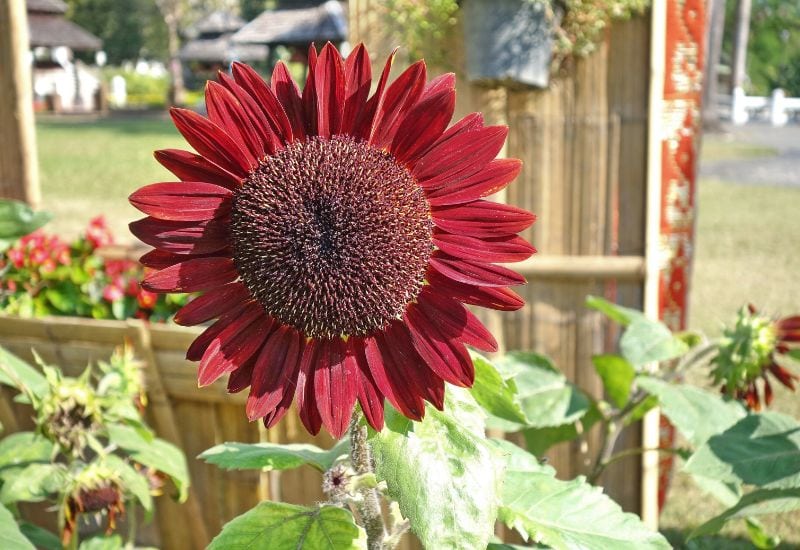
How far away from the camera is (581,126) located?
2811 mm

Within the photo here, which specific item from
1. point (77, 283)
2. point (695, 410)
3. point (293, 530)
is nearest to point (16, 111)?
point (77, 283)

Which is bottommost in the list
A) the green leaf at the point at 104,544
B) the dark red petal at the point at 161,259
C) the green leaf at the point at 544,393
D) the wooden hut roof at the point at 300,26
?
the green leaf at the point at 104,544

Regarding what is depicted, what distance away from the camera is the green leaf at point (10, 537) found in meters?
1.16

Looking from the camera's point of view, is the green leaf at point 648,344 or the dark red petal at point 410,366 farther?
the green leaf at point 648,344

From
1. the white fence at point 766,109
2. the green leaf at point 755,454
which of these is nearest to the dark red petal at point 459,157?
the green leaf at point 755,454

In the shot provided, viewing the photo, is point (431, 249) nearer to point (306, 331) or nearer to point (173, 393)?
point (306, 331)

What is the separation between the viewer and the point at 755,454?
1316 millimetres

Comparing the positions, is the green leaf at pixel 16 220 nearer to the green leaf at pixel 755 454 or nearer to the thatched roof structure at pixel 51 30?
the green leaf at pixel 755 454

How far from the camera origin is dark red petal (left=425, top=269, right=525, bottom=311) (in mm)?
857

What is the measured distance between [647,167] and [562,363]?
26.2 inches

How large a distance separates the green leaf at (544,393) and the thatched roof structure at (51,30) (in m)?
32.7

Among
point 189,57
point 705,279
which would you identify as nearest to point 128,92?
point 189,57

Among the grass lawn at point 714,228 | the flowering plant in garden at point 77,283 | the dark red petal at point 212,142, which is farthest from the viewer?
the grass lawn at point 714,228

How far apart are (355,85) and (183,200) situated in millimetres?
193
